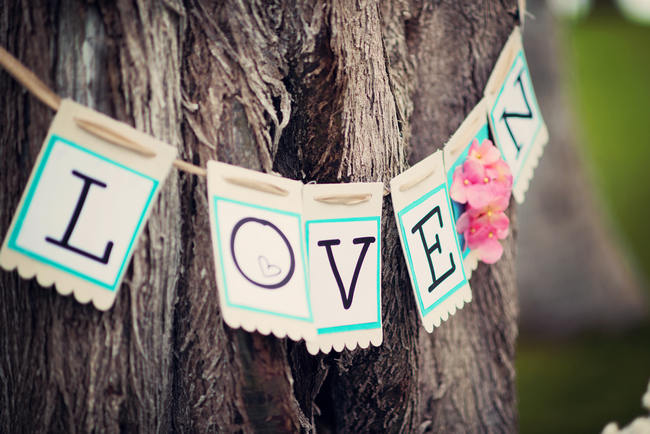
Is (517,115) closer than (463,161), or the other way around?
(463,161)

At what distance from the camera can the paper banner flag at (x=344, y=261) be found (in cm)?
130

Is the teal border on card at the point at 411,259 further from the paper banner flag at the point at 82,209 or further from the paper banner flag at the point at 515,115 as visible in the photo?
the paper banner flag at the point at 82,209

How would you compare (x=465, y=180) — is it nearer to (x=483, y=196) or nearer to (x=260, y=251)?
(x=483, y=196)

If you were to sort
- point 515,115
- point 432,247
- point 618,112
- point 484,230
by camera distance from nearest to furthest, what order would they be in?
1. point 432,247
2. point 484,230
3. point 515,115
4. point 618,112

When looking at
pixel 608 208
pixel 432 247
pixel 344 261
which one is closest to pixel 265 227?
pixel 344 261

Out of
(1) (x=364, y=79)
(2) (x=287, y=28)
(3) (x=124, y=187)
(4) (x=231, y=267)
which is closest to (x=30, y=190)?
(3) (x=124, y=187)

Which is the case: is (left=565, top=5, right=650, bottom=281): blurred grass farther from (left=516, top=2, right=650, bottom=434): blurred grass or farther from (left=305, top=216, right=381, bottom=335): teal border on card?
(left=305, top=216, right=381, bottom=335): teal border on card

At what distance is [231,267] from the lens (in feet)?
3.93

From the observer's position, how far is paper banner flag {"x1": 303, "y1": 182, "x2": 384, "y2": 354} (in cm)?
130

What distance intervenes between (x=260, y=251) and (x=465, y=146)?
601 millimetres

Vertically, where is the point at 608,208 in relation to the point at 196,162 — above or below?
above

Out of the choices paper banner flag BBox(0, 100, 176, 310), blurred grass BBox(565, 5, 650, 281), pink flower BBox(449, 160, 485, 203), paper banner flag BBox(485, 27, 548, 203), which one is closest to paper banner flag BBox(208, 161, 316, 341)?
paper banner flag BBox(0, 100, 176, 310)

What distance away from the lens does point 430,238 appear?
1.44m

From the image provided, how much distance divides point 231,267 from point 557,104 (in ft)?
12.3
